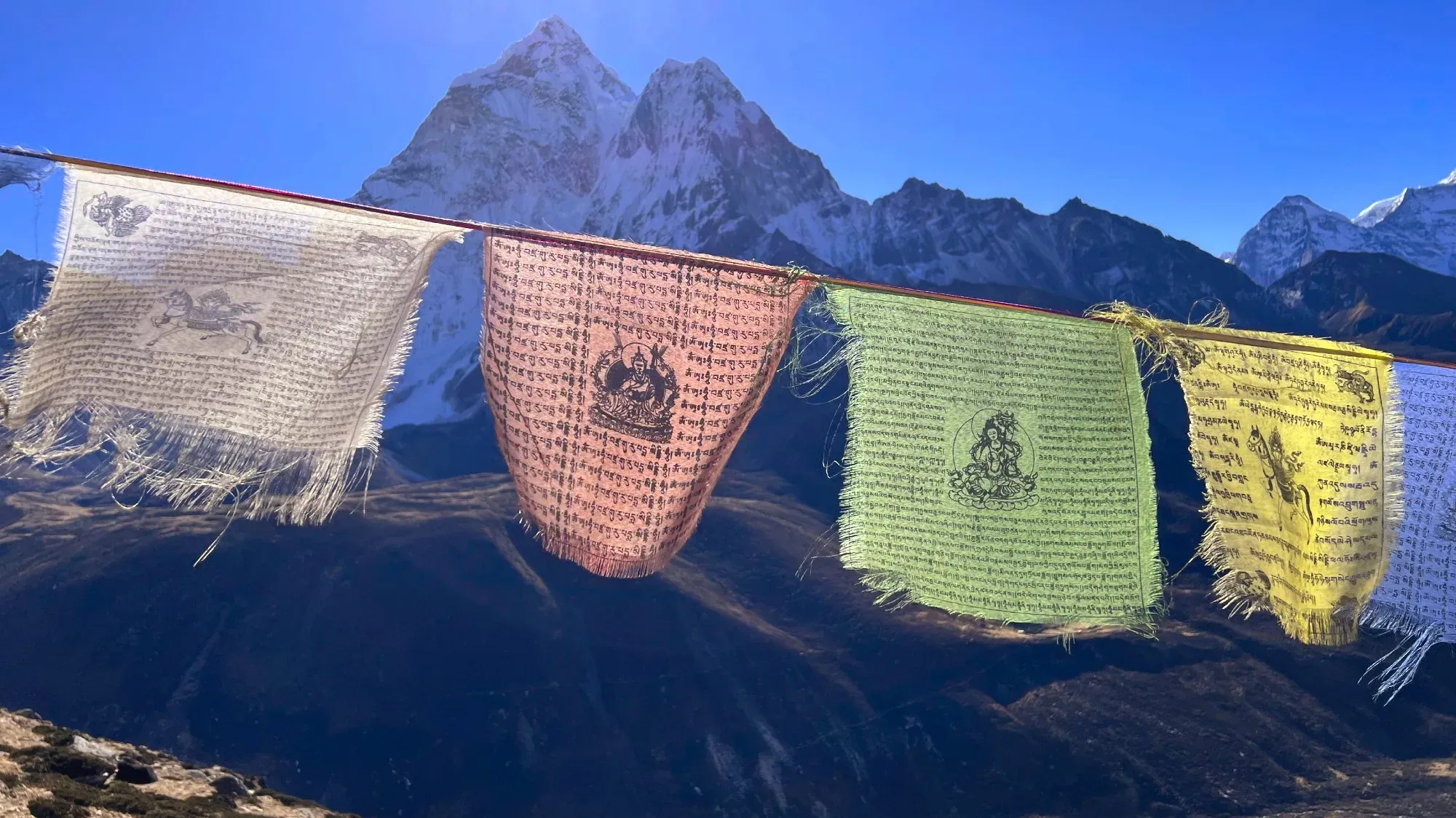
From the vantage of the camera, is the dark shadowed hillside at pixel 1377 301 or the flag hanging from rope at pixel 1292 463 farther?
the dark shadowed hillside at pixel 1377 301

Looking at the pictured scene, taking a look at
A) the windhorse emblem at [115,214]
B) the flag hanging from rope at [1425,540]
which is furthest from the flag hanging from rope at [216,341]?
the flag hanging from rope at [1425,540]

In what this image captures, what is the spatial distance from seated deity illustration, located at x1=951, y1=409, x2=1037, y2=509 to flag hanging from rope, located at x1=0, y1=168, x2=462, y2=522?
257 centimetres

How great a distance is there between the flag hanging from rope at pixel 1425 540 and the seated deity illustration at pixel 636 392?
3.46m

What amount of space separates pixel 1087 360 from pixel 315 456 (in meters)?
3.58

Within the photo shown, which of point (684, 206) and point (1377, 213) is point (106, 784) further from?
point (1377, 213)

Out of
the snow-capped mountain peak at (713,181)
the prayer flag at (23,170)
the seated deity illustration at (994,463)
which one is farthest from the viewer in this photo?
the snow-capped mountain peak at (713,181)

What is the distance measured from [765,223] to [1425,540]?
229 feet

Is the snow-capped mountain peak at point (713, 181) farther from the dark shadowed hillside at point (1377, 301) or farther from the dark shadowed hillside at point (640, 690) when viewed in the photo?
the dark shadowed hillside at point (640, 690)

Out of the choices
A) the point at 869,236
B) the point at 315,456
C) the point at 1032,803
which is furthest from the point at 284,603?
the point at 869,236

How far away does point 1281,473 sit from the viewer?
12.9 ft

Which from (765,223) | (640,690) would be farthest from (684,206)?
(640,690)

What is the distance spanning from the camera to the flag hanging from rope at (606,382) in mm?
3871

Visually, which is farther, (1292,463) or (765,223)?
(765,223)

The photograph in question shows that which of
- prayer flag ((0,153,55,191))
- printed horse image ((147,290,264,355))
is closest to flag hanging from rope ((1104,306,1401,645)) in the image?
printed horse image ((147,290,264,355))
